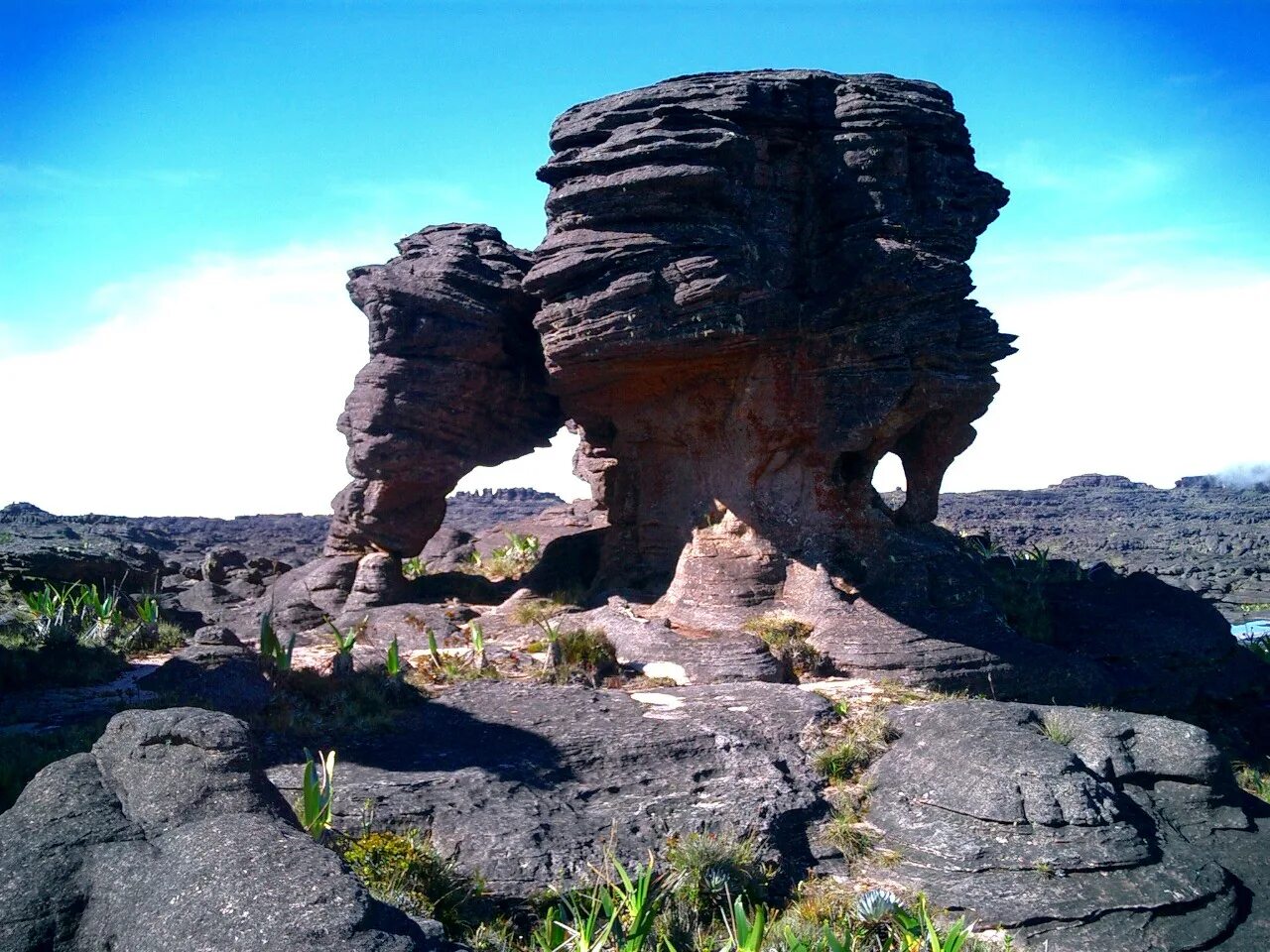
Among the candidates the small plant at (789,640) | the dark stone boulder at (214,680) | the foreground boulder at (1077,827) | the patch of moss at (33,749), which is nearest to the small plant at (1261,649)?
the small plant at (789,640)

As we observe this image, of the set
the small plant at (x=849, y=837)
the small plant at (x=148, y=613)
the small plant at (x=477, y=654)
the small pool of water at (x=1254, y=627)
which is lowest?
the small pool of water at (x=1254, y=627)

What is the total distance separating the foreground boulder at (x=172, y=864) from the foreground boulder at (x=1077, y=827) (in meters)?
5.60

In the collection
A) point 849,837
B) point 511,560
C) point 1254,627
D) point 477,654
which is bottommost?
point 1254,627

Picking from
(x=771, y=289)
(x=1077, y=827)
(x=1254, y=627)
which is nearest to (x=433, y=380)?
(x=771, y=289)

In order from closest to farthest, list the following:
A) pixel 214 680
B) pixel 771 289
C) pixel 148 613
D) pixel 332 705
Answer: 1. pixel 332 705
2. pixel 214 680
3. pixel 771 289
4. pixel 148 613

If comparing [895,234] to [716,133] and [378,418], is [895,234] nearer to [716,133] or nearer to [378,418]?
[716,133]

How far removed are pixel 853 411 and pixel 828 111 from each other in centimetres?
473

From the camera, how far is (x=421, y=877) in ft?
27.8

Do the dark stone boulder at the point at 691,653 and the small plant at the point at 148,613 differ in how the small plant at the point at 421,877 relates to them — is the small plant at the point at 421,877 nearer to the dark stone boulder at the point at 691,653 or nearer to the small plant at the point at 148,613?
the dark stone boulder at the point at 691,653

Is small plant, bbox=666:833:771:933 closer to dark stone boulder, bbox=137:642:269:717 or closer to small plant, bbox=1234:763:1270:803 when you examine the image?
dark stone boulder, bbox=137:642:269:717

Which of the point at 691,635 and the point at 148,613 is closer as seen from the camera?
the point at 691,635

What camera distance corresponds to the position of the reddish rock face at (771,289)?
51.2ft

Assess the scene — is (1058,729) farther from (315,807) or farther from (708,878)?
(315,807)

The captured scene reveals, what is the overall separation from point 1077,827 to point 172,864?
24.8ft
